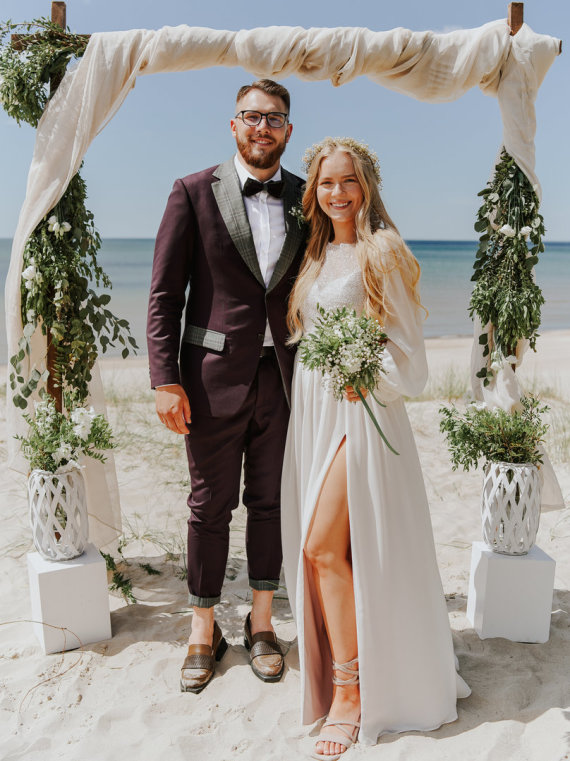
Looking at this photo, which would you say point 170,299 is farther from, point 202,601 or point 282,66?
point 202,601

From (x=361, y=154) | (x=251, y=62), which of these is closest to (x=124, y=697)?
(x=361, y=154)

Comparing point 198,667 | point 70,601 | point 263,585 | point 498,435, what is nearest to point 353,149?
point 498,435

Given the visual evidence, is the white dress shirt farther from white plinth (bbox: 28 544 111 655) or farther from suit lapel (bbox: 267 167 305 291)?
white plinth (bbox: 28 544 111 655)

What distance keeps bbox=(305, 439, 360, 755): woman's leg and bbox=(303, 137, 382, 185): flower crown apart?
3.57ft

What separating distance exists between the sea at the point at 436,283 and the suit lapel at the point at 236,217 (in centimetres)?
1013

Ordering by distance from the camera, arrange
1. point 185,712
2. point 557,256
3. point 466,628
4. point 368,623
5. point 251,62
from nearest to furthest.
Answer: point 368,623, point 185,712, point 251,62, point 466,628, point 557,256

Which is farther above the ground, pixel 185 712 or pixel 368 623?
pixel 368 623

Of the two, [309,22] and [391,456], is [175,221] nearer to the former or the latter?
[391,456]

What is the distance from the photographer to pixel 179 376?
9.91ft

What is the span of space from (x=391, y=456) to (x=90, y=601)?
1.62 m

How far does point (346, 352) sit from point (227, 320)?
70 centimetres

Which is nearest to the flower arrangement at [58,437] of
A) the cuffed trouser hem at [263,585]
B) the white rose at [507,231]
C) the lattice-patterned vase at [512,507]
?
the cuffed trouser hem at [263,585]

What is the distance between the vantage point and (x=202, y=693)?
297 centimetres

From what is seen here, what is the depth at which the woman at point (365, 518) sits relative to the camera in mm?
2633
